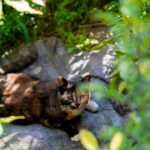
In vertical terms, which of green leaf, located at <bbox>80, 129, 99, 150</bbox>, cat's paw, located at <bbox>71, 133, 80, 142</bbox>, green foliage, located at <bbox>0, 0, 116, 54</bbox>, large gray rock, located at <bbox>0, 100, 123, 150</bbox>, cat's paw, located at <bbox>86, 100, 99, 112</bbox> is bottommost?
cat's paw, located at <bbox>71, 133, 80, 142</bbox>

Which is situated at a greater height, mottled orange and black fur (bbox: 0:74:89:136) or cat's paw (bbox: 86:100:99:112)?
mottled orange and black fur (bbox: 0:74:89:136)

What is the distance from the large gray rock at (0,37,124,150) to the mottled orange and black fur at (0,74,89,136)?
0.08m

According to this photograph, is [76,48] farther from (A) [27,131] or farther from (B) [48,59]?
(A) [27,131]

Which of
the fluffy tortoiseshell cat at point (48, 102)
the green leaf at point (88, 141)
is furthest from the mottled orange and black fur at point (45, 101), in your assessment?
the green leaf at point (88, 141)

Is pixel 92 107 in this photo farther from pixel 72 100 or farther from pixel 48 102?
pixel 48 102

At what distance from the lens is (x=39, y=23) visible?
406 centimetres

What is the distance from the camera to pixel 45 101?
128 inches

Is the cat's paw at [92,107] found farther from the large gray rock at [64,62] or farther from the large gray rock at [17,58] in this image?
the large gray rock at [17,58]

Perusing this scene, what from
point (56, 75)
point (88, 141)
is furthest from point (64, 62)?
point (88, 141)

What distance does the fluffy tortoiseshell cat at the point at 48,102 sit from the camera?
3.17m

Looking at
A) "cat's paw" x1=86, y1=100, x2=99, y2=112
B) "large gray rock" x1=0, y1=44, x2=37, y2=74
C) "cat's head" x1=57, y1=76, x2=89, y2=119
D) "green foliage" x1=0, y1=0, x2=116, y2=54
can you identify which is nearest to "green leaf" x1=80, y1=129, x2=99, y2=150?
"cat's head" x1=57, y1=76, x2=89, y2=119

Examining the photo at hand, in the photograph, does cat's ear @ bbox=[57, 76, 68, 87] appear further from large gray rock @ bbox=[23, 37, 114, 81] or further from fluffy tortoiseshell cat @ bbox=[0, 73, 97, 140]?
large gray rock @ bbox=[23, 37, 114, 81]

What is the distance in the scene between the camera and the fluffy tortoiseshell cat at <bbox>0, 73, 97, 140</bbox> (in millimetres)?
3174

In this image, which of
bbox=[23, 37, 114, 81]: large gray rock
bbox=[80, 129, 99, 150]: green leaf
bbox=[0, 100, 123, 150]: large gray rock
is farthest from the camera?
bbox=[23, 37, 114, 81]: large gray rock
